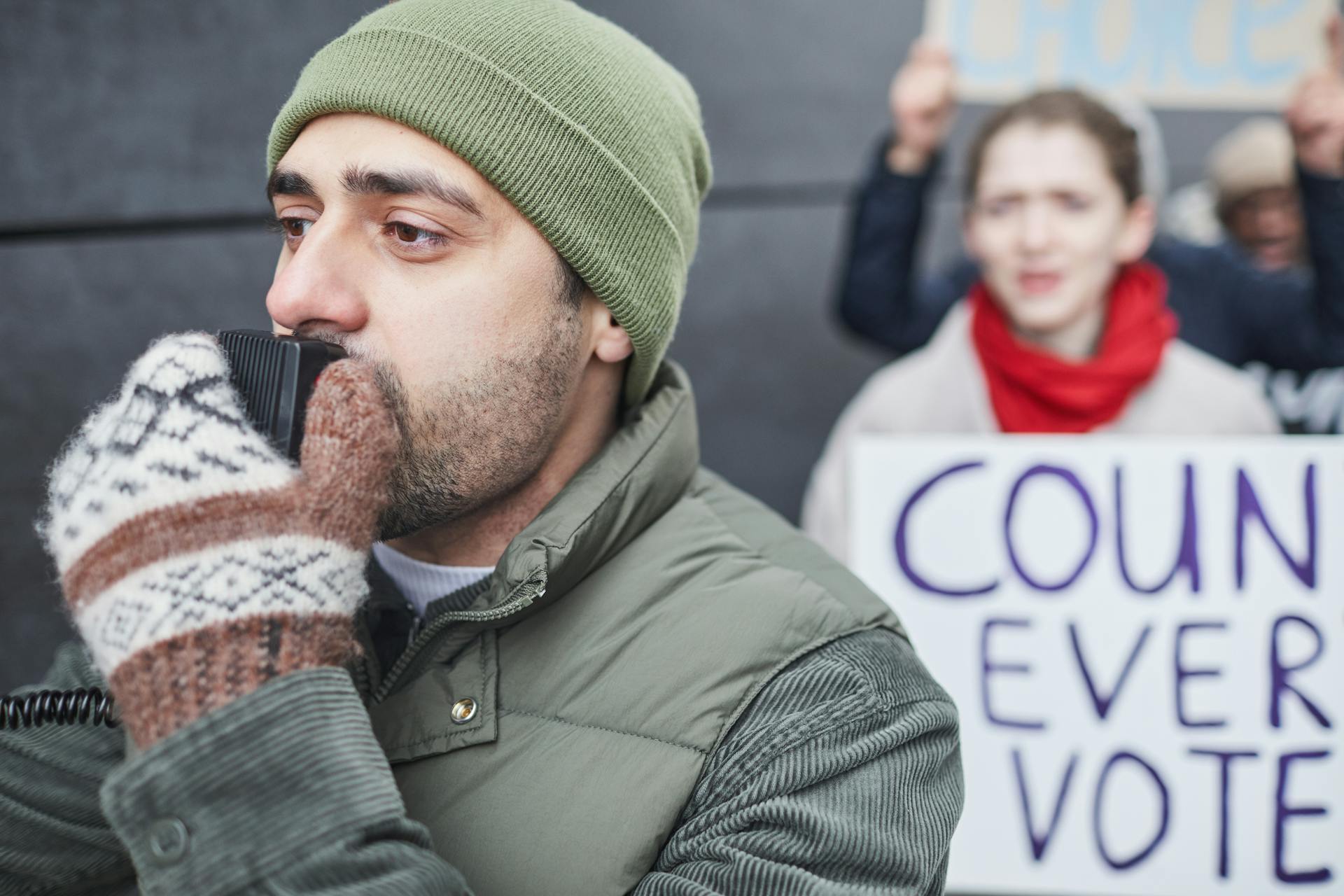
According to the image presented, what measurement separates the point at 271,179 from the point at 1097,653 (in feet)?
5.80

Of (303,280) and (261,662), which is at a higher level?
(303,280)

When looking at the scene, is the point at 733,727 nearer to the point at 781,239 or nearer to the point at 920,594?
the point at 920,594

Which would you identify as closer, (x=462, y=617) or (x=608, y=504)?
(x=462, y=617)

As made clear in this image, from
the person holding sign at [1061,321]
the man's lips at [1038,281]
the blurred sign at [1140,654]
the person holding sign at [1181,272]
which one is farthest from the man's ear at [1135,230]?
the blurred sign at [1140,654]

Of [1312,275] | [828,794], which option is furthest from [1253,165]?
[828,794]

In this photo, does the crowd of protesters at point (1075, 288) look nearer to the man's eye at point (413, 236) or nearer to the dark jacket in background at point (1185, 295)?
the dark jacket in background at point (1185, 295)

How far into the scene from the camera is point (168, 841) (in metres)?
1.05

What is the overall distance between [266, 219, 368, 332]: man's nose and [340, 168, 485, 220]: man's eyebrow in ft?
0.21

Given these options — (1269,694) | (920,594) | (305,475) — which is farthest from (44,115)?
(1269,694)

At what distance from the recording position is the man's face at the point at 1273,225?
382cm

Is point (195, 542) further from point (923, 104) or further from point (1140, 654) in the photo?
point (923, 104)

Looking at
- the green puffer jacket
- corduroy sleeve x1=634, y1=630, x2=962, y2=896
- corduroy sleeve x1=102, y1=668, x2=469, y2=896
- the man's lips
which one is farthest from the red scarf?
corduroy sleeve x1=102, y1=668, x2=469, y2=896

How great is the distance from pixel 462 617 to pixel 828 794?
1.58ft

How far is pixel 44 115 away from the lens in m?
2.89
